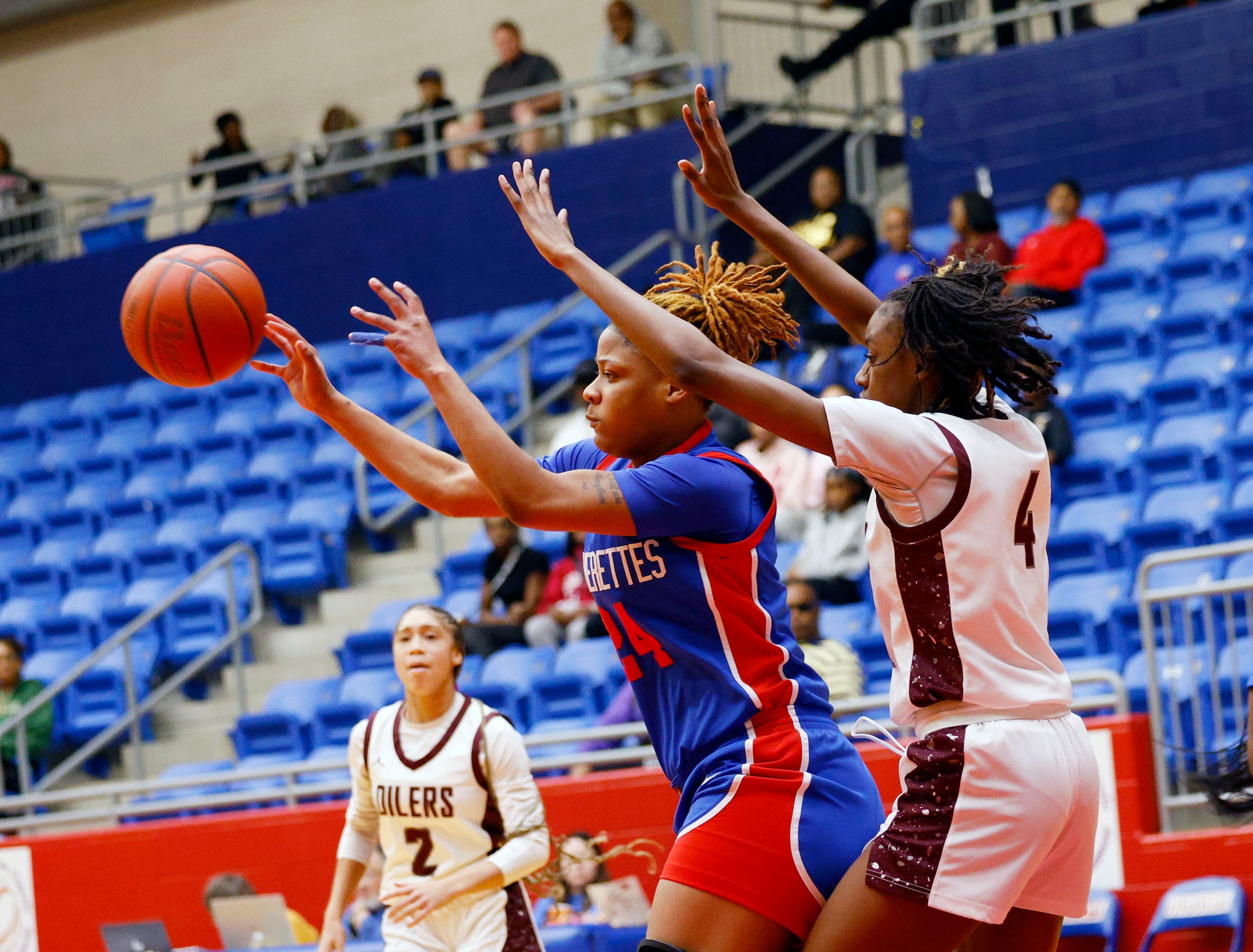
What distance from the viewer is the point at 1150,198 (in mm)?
11008

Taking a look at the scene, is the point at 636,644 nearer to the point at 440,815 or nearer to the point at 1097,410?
the point at 440,815

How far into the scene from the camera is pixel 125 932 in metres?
7.17

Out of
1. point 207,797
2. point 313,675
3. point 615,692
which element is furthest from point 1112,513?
point 313,675

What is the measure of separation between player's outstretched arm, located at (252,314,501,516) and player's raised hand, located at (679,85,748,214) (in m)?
0.83

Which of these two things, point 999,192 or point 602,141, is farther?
point 602,141

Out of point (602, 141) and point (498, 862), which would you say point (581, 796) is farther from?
point (602, 141)

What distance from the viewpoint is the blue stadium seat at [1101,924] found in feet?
19.5

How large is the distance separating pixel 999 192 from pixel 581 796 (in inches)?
254

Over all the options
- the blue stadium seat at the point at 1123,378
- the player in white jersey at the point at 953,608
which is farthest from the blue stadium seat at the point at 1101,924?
the blue stadium seat at the point at 1123,378

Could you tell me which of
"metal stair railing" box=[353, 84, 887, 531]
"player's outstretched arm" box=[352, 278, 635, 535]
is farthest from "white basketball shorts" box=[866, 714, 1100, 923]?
"metal stair railing" box=[353, 84, 887, 531]

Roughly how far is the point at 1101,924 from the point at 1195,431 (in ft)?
12.3

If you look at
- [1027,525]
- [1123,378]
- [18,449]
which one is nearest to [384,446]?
[1027,525]

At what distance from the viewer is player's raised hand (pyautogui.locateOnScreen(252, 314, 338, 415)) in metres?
3.77

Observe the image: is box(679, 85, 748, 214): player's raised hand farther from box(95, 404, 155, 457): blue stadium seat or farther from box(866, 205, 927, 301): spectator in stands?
box(95, 404, 155, 457): blue stadium seat
